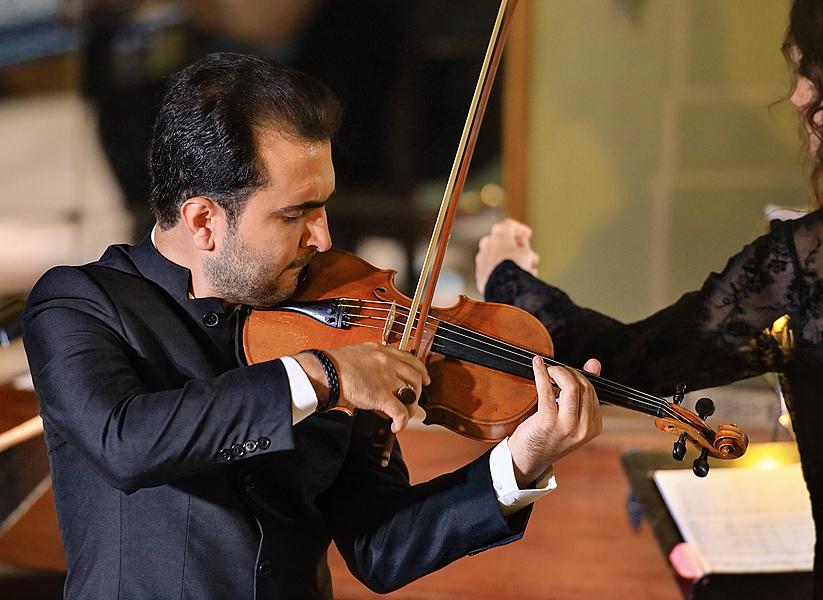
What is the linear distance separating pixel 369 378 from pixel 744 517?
105 cm

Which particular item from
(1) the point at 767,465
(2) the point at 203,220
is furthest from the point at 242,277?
(1) the point at 767,465

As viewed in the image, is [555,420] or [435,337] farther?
[435,337]

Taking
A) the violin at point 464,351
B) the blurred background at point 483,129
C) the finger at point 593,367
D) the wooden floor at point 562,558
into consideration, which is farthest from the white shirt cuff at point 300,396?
the blurred background at point 483,129

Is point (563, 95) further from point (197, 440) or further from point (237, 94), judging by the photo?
point (197, 440)

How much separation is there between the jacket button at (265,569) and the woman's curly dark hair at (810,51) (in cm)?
89

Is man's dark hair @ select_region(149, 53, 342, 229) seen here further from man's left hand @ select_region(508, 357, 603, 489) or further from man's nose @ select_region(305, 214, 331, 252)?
man's left hand @ select_region(508, 357, 603, 489)

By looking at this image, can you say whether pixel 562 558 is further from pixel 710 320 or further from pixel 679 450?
pixel 679 450

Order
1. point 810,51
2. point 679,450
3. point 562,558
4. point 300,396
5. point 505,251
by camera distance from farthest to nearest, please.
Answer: point 562,558 < point 505,251 < point 810,51 < point 679,450 < point 300,396

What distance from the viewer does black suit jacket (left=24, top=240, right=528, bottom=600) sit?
110 centimetres

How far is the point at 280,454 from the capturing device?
4.34 ft

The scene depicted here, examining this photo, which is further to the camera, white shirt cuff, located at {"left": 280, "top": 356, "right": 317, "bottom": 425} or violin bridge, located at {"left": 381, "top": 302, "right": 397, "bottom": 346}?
violin bridge, located at {"left": 381, "top": 302, "right": 397, "bottom": 346}

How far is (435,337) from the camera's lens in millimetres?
1304

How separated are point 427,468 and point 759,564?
2.56ft

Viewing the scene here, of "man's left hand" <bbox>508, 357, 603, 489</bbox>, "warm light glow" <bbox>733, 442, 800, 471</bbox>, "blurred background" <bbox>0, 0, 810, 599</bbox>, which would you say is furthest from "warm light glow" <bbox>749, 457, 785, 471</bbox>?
"man's left hand" <bbox>508, 357, 603, 489</bbox>
